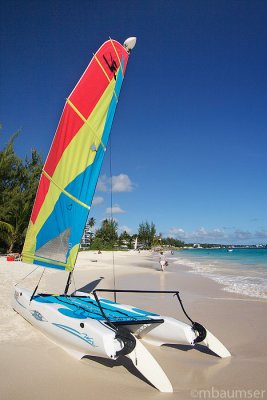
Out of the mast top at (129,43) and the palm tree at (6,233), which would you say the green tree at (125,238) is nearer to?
the palm tree at (6,233)

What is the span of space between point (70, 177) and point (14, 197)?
2220 cm

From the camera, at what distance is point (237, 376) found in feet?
11.3

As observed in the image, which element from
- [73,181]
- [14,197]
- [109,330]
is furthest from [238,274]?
[14,197]

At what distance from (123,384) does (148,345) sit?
48.9 inches

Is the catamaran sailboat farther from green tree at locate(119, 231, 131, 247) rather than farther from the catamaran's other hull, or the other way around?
green tree at locate(119, 231, 131, 247)

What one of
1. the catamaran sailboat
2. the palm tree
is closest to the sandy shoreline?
the catamaran sailboat

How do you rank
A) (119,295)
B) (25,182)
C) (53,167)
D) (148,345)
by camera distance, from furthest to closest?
(25,182)
(119,295)
(53,167)
(148,345)

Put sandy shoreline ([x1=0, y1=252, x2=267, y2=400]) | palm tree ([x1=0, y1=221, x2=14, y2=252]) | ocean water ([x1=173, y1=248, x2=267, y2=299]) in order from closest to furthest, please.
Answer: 1. sandy shoreline ([x1=0, y1=252, x2=267, y2=400])
2. ocean water ([x1=173, y1=248, x2=267, y2=299])
3. palm tree ([x1=0, y1=221, x2=14, y2=252])

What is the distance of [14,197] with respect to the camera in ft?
84.6

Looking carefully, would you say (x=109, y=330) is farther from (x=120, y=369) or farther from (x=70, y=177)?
(x=70, y=177)

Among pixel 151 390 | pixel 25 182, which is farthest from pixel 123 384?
pixel 25 182

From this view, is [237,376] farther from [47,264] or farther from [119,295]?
[119,295]

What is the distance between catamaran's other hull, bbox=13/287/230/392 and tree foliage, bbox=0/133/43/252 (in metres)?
21.2

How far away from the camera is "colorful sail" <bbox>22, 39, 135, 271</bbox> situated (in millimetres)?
5598
